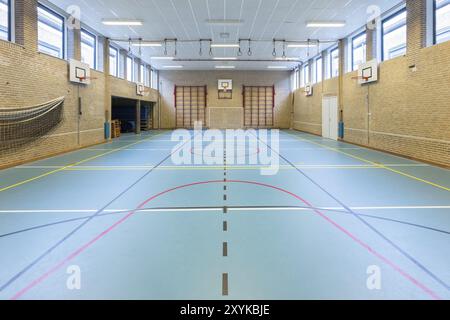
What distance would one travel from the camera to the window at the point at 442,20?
35.1 ft

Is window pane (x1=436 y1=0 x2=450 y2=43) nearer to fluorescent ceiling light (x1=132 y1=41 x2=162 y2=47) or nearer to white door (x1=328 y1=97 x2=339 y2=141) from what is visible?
white door (x1=328 y1=97 x2=339 y2=141)

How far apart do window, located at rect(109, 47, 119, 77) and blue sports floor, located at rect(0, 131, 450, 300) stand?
1328 centimetres

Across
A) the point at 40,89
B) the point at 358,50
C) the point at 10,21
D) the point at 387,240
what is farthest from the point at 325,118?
the point at 387,240

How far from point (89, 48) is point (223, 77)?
641 inches

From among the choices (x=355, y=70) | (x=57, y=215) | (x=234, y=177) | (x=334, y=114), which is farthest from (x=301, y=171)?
(x=334, y=114)

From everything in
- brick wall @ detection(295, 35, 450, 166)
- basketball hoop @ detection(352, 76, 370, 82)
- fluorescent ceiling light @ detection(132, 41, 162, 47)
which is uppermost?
fluorescent ceiling light @ detection(132, 41, 162, 47)

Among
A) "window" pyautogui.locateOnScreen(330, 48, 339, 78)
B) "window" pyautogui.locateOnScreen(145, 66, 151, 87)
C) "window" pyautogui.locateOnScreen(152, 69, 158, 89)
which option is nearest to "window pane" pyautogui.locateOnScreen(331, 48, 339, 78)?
"window" pyautogui.locateOnScreen(330, 48, 339, 78)

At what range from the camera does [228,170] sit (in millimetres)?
9969

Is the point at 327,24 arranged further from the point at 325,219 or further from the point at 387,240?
the point at 387,240

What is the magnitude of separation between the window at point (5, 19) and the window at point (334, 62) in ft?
50.8

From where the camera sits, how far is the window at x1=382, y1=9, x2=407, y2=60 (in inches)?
514

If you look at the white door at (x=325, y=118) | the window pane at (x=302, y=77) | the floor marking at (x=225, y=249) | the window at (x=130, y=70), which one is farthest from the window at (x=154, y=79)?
the floor marking at (x=225, y=249)

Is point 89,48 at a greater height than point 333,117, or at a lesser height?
greater

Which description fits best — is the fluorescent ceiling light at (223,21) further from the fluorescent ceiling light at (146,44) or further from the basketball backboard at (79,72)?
the basketball backboard at (79,72)
